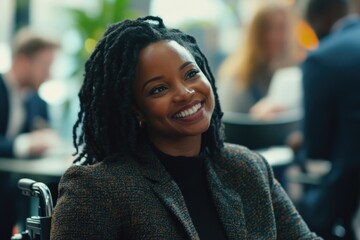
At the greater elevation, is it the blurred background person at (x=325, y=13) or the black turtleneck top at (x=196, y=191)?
the blurred background person at (x=325, y=13)

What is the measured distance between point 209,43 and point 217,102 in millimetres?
4789

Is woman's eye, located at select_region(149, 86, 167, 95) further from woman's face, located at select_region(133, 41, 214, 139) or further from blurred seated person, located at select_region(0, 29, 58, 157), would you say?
blurred seated person, located at select_region(0, 29, 58, 157)

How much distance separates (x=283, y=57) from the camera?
4.46 m

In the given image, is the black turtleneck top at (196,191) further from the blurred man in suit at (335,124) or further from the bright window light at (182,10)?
the bright window light at (182,10)

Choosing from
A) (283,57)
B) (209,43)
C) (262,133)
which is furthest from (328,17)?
(209,43)

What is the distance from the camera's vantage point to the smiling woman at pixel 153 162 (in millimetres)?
1606

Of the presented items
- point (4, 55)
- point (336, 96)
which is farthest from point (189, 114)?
point (4, 55)

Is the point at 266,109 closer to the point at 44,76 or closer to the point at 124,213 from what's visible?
the point at 44,76

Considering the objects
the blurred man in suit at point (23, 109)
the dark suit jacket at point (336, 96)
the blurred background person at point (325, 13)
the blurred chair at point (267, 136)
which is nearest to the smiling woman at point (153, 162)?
the dark suit jacket at point (336, 96)

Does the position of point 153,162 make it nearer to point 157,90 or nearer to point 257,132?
point 157,90

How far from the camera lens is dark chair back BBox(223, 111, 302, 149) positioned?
3621 mm

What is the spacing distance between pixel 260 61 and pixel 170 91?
279 cm

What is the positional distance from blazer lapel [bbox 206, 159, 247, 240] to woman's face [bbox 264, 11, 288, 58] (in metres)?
2.67

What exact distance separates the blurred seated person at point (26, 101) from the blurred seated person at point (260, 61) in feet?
3.50
